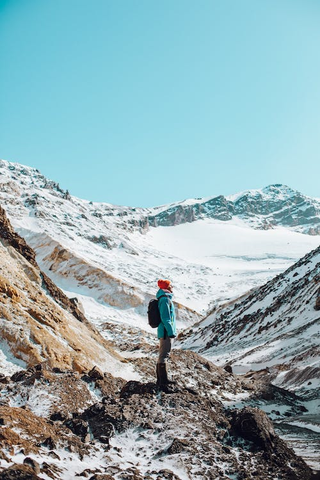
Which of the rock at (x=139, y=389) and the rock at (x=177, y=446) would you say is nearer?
the rock at (x=177, y=446)

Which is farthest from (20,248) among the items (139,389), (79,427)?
(79,427)

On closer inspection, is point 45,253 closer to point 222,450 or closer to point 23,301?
point 23,301

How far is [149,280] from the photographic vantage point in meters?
110

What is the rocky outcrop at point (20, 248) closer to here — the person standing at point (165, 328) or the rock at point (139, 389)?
the rock at point (139, 389)

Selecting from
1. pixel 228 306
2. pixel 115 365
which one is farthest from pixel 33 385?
pixel 228 306

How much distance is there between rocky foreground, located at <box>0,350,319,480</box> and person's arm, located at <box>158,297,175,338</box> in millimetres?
1461

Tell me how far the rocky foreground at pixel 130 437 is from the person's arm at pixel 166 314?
146cm

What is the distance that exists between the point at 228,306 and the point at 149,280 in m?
38.4

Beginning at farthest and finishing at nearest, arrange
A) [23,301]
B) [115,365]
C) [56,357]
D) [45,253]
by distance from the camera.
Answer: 1. [45,253]
2. [115,365]
3. [23,301]
4. [56,357]

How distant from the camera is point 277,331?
39.8 m

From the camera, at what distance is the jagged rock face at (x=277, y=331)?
26953mm

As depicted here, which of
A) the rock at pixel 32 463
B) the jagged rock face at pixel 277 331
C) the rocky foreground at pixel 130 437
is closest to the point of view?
the rock at pixel 32 463

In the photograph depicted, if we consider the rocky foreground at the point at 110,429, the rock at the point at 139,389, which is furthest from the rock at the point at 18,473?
the rock at the point at 139,389

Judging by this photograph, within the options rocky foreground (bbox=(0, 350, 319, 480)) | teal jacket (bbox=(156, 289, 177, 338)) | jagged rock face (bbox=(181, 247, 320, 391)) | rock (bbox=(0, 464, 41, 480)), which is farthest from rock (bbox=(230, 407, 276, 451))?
jagged rock face (bbox=(181, 247, 320, 391))
